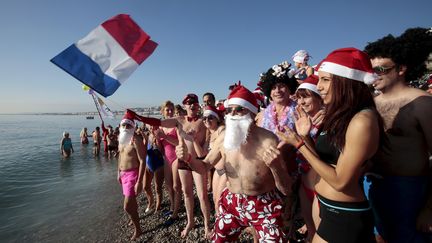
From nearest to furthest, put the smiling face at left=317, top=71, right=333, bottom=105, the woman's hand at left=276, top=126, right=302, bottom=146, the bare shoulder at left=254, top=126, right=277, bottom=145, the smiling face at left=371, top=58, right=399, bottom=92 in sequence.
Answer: the smiling face at left=317, top=71, right=333, bottom=105, the woman's hand at left=276, top=126, right=302, bottom=146, the smiling face at left=371, top=58, right=399, bottom=92, the bare shoulder at left=254, top=126, right=277, bottom=145

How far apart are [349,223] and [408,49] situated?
1.76 metres

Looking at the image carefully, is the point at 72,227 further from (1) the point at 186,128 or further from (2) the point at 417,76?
(2) the point at 417,76

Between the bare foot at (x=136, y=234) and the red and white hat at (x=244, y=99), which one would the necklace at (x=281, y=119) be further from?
the bare foot at (x=136, y=234)

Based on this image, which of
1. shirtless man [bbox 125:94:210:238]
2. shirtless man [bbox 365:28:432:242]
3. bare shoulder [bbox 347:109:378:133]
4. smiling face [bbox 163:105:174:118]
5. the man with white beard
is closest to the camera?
bare shoulder [bbox 347:109:378:133]

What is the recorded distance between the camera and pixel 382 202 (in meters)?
2.11

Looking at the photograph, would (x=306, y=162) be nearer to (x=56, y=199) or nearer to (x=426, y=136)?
(x=426, y=136)

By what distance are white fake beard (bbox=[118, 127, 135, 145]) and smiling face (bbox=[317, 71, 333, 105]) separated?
3.98 m

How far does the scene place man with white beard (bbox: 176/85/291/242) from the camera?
7.93ft

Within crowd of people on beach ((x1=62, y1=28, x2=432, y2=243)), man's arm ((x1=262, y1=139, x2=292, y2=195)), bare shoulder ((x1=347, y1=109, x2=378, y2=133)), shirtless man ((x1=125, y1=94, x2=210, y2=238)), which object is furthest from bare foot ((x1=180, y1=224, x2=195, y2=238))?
bare shoulder ((x1=347, y1=109, x2=378, y2=133))

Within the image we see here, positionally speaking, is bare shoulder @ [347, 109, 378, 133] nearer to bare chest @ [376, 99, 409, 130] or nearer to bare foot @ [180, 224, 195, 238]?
bare chest @ [376, 99, 409, 130]

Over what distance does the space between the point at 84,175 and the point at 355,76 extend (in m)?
13.9

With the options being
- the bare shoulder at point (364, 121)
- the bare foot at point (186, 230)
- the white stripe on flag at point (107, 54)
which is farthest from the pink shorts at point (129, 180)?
the bare shoulder at point (364, 121)

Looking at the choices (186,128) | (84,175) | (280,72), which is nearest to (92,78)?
(186,128)

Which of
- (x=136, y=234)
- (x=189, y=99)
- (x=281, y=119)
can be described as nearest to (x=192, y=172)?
(x=189, y=99)
